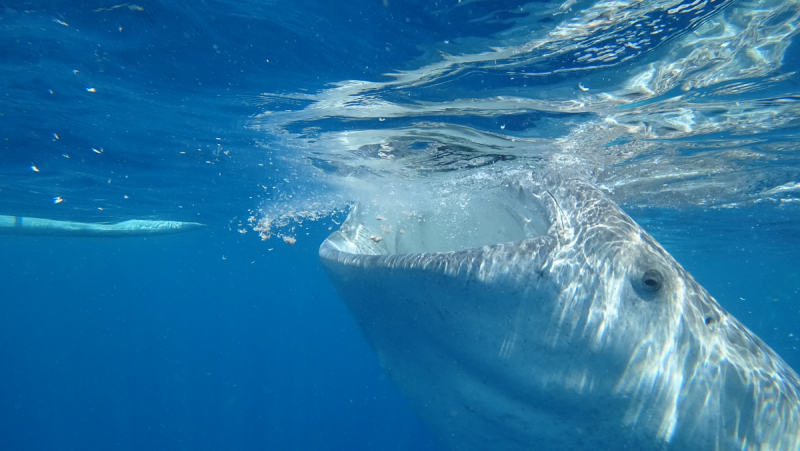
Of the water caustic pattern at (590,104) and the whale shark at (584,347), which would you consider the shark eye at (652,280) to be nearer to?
the whale shark at (584,347)

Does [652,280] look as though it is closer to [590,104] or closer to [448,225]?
[448,225]

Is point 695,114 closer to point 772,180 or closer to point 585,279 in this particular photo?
point 585,279

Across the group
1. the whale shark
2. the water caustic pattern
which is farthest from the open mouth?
the water caustic pattern

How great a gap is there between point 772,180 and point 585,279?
40.5 feet

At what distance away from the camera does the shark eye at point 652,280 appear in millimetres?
2371

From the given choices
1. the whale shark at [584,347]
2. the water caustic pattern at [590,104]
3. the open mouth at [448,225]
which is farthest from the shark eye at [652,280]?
the water caustic pattern at [590,104]

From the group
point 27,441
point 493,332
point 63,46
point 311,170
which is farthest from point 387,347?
point 27,441

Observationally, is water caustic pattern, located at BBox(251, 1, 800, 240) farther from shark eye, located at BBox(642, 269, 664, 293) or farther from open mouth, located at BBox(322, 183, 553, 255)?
shark eye, located at BBox(642, 269, 664, 293)

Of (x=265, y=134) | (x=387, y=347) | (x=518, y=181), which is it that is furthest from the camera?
(x=265, y=134)

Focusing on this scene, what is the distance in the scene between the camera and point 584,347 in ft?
7.43

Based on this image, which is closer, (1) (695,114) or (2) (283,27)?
(2) (283,27)

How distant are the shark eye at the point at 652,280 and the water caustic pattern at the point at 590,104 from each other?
3141 millimetres

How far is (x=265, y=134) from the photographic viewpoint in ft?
29.2

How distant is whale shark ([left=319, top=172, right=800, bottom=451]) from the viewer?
2.23 metres
